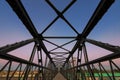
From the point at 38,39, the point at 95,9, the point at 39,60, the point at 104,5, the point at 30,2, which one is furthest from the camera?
the point at 39,60

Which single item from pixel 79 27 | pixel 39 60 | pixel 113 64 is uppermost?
pixel 79 27

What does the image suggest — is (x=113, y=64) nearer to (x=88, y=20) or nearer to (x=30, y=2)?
(x=88, y=20)

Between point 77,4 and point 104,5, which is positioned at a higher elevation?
point 77,4

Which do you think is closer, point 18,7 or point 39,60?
point 18,7

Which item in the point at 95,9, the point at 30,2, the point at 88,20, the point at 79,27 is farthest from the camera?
the point at 79,27

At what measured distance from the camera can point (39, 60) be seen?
12.7 metres

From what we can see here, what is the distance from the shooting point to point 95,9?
6.11m

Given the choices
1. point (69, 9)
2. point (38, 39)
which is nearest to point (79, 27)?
point (69, 9)

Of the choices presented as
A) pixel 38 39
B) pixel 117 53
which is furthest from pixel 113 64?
pixel 38 39

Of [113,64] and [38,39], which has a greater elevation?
[38,39]

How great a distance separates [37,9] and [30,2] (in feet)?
1.36

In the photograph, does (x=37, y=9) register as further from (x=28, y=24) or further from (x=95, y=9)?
(x=95, y=9)

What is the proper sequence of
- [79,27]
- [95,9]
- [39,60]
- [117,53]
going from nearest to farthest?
[117,53], [95,9], [79,27], [39,60]

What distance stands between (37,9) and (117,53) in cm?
325
